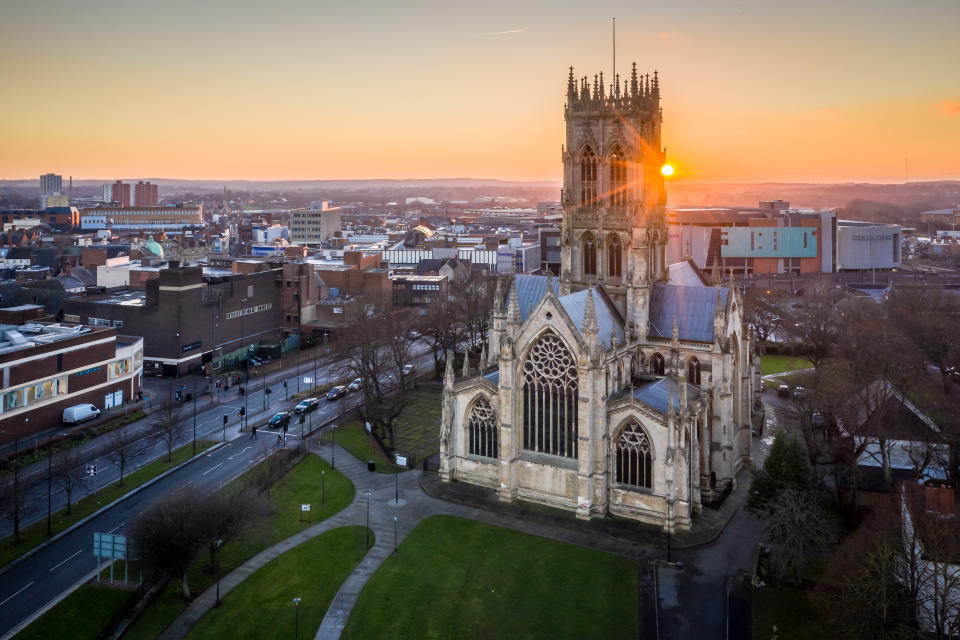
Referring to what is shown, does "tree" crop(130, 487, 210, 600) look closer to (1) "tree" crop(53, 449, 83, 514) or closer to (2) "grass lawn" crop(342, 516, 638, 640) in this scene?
(2) "grass lawn" crop(342, 516, 638, 640)

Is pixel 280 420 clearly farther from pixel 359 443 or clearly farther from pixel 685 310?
pixel 685 310

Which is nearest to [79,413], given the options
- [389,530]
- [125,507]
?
[125,507]

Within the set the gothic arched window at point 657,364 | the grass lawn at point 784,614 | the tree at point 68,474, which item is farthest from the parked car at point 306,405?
the grass lawn at point 784,614

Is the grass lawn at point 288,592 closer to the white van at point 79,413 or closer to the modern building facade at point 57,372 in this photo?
the modern building facade at point 57,372

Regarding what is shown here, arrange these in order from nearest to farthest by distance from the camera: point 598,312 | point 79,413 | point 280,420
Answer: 1. point 598,312
2. point 79,413
3. point 280,420

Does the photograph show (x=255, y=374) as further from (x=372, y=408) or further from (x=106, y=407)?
(x=372, y=408)
